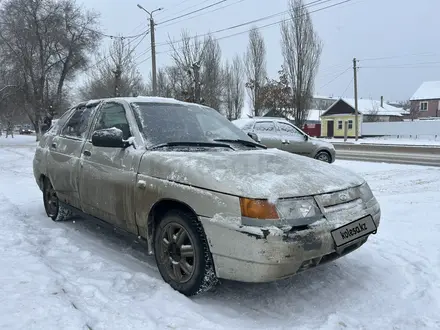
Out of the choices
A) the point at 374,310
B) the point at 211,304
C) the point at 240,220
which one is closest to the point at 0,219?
the point at 211,304

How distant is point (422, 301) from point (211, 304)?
5.49ft

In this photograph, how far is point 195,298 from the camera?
10.7 feet

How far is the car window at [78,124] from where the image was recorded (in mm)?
4954

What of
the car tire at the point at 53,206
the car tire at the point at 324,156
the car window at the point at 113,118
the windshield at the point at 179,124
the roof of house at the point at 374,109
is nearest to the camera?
the windshield at the point at 179,124

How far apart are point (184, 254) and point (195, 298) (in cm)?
37

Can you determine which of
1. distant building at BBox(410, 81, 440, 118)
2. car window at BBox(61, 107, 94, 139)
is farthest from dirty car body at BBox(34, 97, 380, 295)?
distant building at BBox(410, 81, 440, 118)

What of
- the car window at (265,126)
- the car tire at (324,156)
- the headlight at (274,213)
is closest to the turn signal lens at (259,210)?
the headlight at (274,213)

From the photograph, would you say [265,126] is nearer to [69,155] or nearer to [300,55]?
[69,155]

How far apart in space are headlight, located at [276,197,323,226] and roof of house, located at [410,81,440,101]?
65.9m

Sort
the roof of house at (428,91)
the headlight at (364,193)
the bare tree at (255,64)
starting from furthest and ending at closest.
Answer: the roof of house at (428,91) → the bare tree at (255,64) → the headlight at (364,193)

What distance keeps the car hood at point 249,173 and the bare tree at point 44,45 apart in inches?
1307

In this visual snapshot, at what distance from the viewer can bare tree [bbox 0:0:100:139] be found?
105 feet

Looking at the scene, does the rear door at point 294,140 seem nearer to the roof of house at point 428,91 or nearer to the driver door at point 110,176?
the driver door at point 110,176

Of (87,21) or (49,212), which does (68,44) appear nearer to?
(87,21)
